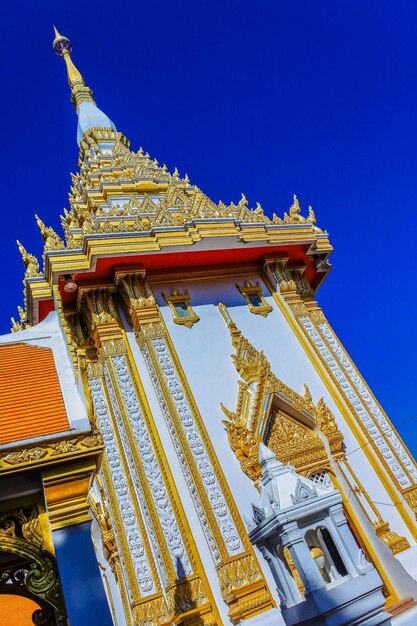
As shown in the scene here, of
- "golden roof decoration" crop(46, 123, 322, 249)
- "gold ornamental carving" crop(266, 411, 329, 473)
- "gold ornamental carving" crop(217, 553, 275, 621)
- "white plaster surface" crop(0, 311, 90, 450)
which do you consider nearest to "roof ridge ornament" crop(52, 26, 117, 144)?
"golden roof decoration" crop(46, 123, 322, 249)

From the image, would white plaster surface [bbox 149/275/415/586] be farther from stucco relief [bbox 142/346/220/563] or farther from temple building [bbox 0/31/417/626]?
stucco relief [bbox 142/346/220/563]

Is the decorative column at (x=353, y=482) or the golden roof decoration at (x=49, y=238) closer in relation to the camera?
the decorative column at (x=353, y=482)

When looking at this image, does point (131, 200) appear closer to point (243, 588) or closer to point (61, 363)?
point (61, 363)

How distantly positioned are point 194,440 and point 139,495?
122cm

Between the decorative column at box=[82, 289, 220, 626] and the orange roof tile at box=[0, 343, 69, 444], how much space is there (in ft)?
11.2

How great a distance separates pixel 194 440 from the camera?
8273 millimetres

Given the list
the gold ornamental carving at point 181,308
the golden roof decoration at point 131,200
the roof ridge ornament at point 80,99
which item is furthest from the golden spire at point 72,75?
the gold ornamental carving at point 181,308

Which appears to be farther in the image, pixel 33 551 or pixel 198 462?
pixel 198 462

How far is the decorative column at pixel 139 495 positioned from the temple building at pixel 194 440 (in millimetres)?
30

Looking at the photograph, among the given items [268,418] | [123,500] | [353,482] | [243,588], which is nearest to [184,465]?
[123,500]

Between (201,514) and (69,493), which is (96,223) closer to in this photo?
(201,514)

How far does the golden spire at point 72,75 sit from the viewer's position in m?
20.0

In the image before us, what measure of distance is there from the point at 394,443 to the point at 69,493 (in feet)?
25.7

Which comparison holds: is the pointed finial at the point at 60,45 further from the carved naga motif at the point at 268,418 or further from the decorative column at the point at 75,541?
the decorative column at the point at 75,541
